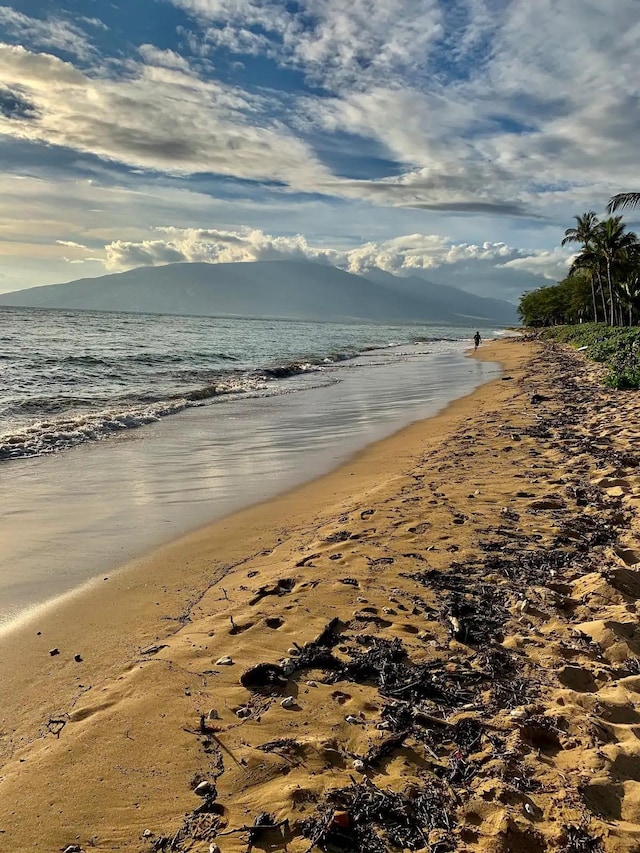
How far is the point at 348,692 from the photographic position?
3447 millimetres

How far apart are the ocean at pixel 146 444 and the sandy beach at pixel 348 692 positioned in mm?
885

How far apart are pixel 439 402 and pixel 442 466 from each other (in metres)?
10.1

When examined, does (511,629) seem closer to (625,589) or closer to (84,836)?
(625,589)

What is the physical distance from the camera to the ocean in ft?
20.8

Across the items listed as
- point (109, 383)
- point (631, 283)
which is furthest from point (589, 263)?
point (109, 383)

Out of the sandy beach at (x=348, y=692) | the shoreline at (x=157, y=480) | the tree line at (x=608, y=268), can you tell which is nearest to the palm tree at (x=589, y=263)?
the tree line at (x=608, y=268)

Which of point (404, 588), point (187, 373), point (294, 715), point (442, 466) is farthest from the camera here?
point (187, 373)

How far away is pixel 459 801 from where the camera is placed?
8.38 feet

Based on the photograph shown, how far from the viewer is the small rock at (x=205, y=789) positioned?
2648 millimetres

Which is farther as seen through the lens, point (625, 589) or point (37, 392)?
Result: point (37, 392)

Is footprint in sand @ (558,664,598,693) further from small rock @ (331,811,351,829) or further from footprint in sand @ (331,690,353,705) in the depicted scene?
small rock @ (331,811,351,829)

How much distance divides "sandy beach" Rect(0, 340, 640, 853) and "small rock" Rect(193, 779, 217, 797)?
14 millimetres

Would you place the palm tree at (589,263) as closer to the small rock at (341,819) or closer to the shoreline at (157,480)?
the shoreline at (157,480)

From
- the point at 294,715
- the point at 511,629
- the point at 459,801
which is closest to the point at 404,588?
the point at 511,629
